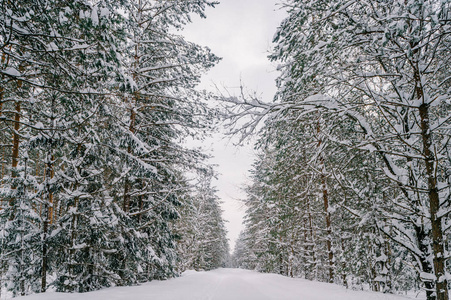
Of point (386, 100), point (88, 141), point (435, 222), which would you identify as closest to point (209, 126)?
point (88, 141)

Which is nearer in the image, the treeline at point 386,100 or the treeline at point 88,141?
the treeline at point 386,100

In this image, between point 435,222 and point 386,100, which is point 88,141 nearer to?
point 386,100

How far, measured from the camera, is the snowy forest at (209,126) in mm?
3955

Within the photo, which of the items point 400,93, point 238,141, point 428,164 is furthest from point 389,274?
point 238,141

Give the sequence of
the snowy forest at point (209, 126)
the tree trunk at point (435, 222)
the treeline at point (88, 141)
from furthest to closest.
→ the treeline at point (88, 141), the snowy forest at point (209, 126), the tree trunk at point (435, 222)

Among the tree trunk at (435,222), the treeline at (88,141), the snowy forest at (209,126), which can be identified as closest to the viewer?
the tree trunk at (435,222)

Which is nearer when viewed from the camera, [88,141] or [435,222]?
[435,222]

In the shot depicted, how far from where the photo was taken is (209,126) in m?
9.71

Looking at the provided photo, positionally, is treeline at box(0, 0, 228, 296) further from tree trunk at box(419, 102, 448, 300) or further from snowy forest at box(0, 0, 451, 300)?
tree trunk at box(419, 102, 448, 300)

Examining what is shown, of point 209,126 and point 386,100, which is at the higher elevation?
point 209,126

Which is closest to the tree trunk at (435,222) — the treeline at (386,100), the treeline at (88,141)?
the treeline at (386,100)

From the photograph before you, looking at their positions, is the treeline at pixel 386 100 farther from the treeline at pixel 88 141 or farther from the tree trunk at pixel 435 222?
the treeline at pixel 88 141

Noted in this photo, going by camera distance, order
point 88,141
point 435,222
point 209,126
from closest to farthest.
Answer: point 435,222, point 88,141, point 209,126

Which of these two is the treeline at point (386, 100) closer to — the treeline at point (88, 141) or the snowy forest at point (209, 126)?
the snowy forest at point (209, 126)
